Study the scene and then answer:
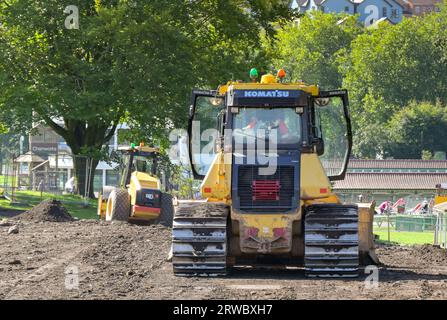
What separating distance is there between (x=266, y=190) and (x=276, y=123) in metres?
1.21

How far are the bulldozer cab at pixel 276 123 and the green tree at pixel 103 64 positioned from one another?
23.2 metres

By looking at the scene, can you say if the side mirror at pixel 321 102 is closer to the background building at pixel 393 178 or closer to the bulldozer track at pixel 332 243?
the bulldozer track at pixel 332 243

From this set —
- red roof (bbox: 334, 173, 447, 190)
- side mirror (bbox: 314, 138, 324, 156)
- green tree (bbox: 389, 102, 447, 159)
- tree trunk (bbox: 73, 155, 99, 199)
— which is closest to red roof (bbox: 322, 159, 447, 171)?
red roof (bbox: 334, 173, 447, 190)

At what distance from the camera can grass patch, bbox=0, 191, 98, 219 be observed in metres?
41.9

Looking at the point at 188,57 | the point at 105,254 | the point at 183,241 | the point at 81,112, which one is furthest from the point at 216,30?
the point at 183,241

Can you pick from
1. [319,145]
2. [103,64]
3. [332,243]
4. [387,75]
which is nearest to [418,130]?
[387,75]

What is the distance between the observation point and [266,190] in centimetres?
1714

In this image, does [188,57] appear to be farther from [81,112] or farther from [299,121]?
[299,121]

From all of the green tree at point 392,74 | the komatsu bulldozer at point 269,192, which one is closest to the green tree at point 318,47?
the green tree at point 392,74

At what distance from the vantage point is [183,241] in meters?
16.9

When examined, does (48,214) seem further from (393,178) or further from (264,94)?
(393,178)

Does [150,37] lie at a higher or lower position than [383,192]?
higher

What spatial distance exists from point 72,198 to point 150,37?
299 inches
